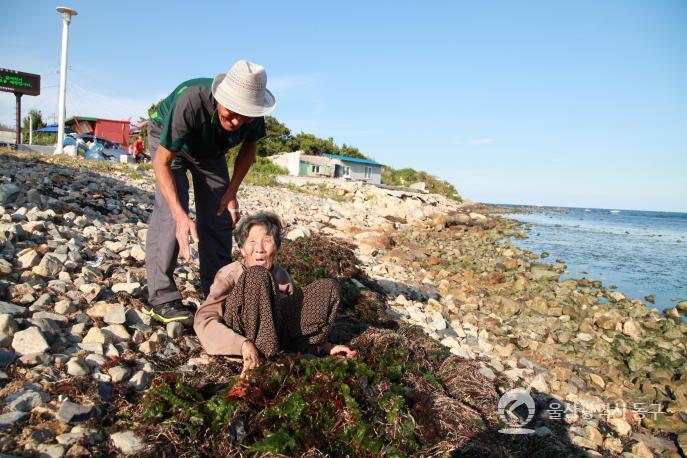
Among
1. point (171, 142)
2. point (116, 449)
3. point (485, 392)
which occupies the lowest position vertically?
point (485, 392)

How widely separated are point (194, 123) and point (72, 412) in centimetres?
189

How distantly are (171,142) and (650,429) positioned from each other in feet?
17.3

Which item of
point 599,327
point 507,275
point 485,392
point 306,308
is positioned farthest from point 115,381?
point 507,275

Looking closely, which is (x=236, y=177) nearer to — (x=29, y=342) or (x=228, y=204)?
(x=228, y=204)

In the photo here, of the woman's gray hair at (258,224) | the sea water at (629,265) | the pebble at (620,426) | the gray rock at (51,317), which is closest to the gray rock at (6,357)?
the gray rock at (51,317)

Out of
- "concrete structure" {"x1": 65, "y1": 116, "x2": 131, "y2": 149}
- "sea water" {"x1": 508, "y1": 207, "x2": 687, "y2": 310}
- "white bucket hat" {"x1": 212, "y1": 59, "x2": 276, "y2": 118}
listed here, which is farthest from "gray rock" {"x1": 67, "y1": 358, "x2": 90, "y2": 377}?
"concrete structure" {"x1": 65, "y1": 116, "x2": 131, "y2": 149}

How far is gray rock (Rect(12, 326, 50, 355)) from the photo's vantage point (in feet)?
8.36

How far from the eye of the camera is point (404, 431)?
7.82ft

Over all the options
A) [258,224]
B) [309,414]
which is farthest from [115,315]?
[309,414]

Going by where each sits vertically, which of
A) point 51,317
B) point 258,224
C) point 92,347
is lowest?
point 92,347

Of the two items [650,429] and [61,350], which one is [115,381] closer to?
[61,350]

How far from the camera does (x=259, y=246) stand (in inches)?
117

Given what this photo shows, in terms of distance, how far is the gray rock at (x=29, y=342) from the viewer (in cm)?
255

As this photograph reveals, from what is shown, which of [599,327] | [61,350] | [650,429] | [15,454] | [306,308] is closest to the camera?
[15,454]
